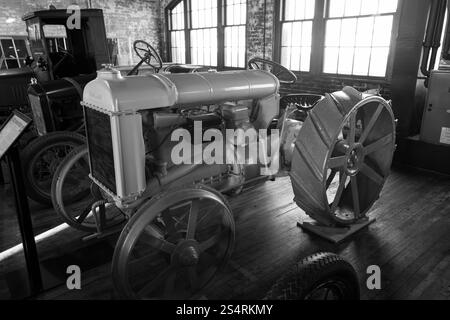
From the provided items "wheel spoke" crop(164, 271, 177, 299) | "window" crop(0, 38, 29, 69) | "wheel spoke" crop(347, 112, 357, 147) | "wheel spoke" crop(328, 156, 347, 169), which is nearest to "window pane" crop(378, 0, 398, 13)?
"wheel spoke" crop(347, 112, 357, 147)

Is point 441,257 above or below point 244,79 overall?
below

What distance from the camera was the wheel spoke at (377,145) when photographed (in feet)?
8.14

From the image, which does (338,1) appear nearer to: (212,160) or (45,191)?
(212,160)

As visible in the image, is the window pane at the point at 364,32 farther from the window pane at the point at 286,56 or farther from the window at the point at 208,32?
the window at the point at 208,32

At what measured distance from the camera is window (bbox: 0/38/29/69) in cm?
726

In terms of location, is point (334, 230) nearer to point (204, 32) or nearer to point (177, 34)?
point (204, 32)

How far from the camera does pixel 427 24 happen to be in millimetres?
3785

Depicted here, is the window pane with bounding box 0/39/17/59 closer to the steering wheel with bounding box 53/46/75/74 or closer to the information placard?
the steering wheel with bounding box 53/46/75/74

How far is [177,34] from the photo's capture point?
9.49 meters

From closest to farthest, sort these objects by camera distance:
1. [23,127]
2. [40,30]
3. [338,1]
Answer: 1. [23,127]
2. [40,30]
3. [338,1]

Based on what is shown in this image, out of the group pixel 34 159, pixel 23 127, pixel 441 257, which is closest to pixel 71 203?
pixel 34 159

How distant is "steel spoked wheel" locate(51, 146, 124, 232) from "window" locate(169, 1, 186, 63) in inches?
268

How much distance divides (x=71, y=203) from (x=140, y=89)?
6.11 ft

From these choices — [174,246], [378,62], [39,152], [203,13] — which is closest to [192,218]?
[174,246]
